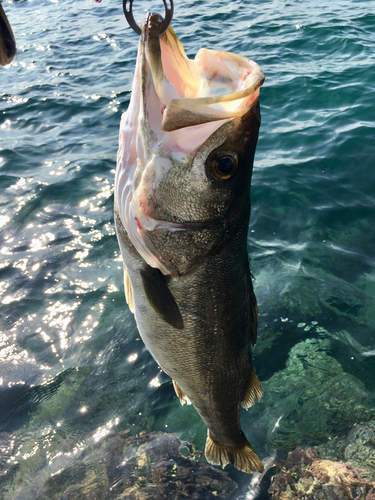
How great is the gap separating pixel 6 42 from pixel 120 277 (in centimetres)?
390

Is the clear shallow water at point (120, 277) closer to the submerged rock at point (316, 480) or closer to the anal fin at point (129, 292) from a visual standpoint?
the submerged rock at point (316, 480)

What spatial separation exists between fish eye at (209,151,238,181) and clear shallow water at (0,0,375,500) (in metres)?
2.62

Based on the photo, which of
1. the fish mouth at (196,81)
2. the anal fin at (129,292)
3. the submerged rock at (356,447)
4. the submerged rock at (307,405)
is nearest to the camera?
the fish mouth at (196,81)

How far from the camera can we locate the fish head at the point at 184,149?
1.90 m

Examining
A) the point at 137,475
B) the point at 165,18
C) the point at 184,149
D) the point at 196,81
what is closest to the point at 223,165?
the point at 184,149

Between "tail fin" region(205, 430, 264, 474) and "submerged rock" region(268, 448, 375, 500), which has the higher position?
"tail fin" region(205, 430, 264, 474)

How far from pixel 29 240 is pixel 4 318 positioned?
1346mm

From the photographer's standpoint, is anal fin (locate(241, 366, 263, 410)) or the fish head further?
anal fin (locate(241, 366, 263, 410))

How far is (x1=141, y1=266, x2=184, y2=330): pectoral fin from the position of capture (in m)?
2.31

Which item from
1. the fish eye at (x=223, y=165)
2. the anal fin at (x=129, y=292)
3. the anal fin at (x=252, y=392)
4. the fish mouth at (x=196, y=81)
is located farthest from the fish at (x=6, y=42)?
the anal fin at (x=252, y=392)

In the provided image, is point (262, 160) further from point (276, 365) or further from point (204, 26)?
point (204, 26)

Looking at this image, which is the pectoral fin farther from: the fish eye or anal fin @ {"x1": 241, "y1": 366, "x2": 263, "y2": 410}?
anal fin @ {"x1": 241, "y1": 366, "x2": 263, "y2": 410}

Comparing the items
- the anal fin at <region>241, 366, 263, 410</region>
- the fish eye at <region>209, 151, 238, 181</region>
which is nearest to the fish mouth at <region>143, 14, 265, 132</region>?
the fish eye at <region>209, 151, 238, 181</region>

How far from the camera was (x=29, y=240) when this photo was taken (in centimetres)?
550
